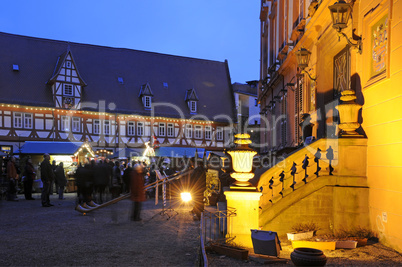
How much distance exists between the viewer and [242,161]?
7.11 meters

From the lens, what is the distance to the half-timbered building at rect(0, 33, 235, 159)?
35.9 meters

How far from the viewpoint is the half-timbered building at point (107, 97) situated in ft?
118

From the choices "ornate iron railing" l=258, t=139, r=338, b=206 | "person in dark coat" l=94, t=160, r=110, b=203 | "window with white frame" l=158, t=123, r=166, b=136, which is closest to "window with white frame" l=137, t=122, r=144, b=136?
"window with white frame" l=158, t=123, r=166, b=136

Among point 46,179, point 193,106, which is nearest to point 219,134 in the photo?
point 193,106

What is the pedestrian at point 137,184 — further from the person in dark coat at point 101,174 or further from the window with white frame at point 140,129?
the window with white frame at point 140,129

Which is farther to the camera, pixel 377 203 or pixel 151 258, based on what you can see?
pixel 377 203

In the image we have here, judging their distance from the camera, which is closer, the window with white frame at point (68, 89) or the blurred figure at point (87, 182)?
the blurred figure at point (87, 182)

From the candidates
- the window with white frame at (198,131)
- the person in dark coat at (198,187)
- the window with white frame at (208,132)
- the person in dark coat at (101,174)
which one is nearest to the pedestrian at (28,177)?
the person in dark coat at (101,174)

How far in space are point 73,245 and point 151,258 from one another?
2018 mm

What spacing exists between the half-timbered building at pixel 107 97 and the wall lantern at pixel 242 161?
105 ft

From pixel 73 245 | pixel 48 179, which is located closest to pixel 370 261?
pixel 73 245

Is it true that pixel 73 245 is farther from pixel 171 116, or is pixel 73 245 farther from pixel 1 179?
pixel 171 116

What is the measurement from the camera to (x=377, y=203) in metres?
7.08

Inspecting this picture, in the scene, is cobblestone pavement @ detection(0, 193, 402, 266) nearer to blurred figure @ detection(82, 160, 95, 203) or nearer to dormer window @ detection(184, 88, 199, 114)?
blurred figure @ detection(82, 160, 95, 203)
